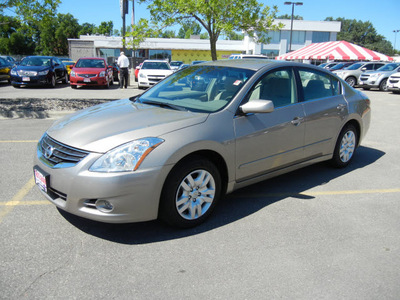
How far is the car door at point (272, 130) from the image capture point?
380cm

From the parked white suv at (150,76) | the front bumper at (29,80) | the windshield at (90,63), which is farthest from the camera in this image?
the parked white suv at (150,76)

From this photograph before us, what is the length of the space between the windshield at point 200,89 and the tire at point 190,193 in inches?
26.6

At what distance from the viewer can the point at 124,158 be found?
3016 millimetres

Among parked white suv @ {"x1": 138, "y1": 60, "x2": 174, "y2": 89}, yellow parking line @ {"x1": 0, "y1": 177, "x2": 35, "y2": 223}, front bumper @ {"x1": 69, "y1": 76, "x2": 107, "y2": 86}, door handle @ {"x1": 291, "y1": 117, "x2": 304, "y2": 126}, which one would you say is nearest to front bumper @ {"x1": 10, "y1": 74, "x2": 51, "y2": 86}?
front bumper @ {"x1": 69, "y1": 76, "x2": 107, "y2": 86}

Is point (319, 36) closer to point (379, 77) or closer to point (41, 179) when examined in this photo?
point (379, 77)

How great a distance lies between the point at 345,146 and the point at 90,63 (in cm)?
1538

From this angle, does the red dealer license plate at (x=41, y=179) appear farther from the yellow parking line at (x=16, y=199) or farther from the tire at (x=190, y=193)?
the tire at (x=190, y=193)

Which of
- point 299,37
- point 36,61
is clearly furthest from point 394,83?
point 299,37

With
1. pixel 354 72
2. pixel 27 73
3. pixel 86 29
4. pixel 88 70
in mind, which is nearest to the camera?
pixel 27 73

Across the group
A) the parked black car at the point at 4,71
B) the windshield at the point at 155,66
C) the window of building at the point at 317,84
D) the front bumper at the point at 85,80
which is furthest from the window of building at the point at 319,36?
the window of building at the point at 317,84

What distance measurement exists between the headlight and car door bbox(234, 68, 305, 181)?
1087 millimetres

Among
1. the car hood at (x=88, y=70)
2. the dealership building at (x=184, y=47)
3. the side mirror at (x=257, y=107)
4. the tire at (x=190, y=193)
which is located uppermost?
the dealership building at (x=184, y=47)

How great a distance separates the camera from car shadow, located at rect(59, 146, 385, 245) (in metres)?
3.37

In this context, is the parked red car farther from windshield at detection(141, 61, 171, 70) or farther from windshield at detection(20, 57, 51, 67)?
windshield at detection(141, 61, 171, 70)
